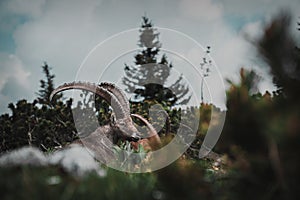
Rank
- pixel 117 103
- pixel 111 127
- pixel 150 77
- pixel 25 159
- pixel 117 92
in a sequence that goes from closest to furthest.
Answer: pixel 25 159 → pixel 111 127 → pixel 117 103 → pixel 117 92 → pixel 150 77

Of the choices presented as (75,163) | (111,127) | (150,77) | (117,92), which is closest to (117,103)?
(117,92)

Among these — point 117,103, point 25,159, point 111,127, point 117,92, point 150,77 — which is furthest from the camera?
point 150,77

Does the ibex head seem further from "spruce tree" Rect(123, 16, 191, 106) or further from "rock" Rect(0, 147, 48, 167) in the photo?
"spruce tree" Rect(123, 16, 191, 106)

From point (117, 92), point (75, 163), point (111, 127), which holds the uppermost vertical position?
point (117, 92)

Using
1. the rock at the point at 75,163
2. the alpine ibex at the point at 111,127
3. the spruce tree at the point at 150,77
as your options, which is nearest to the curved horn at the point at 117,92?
the alpine ibex at the point at 111,127

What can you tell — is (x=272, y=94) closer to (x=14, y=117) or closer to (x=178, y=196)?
(x=178, y=196)

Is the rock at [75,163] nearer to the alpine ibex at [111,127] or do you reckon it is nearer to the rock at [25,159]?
the rock at [25,159]

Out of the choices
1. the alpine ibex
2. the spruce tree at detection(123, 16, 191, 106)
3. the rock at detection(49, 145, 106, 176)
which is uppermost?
the spruce tree at detection(123, 16, 191, 106)

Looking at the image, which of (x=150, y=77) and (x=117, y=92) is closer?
(x=117, y=92)

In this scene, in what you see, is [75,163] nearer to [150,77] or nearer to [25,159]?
[25,159]

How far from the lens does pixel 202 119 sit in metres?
1.56

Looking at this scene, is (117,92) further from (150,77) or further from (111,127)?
(150,77)

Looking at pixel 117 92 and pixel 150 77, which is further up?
pixel 150 77

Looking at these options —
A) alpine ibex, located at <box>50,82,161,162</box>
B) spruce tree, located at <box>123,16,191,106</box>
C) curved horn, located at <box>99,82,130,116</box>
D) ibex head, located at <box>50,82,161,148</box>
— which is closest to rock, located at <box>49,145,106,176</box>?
alpine ibex, located at <box>50,82,161,162</box>
